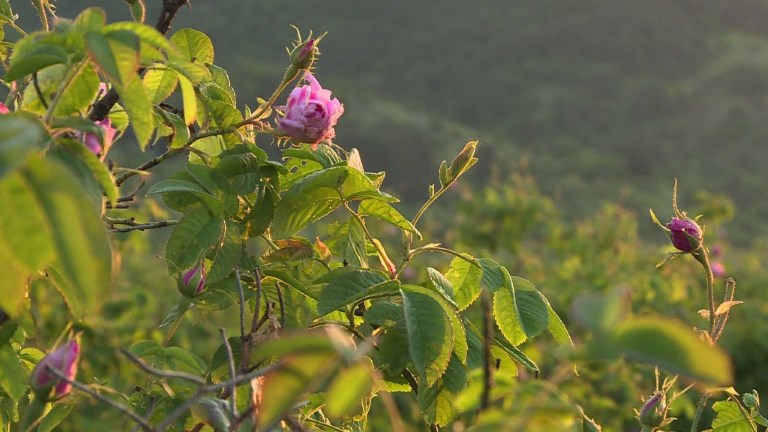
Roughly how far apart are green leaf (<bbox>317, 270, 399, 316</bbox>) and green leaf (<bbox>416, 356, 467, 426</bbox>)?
83 mm

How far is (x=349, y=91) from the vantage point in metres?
13.0

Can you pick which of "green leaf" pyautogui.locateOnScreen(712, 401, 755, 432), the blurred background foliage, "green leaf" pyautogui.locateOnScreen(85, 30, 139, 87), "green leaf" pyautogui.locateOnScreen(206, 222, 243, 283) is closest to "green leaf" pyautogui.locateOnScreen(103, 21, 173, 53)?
"green leaf" pyautogui.locateOnScreen(85, 30, 139, 87)

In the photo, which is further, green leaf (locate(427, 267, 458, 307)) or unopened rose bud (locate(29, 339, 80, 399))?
green leaf (locate(427, 267, 458, 307))

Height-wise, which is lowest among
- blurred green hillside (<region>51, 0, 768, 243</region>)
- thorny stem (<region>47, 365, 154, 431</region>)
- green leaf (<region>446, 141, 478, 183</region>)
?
blurred green hillside (<region>51, 0, 768, 243</region>)

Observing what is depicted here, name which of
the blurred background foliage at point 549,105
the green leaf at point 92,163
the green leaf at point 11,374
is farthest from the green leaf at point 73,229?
the blurred background foliage at point 549,105

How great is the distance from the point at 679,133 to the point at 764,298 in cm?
777

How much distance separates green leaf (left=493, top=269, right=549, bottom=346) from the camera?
0.82 metres

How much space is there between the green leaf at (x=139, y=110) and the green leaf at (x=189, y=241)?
19 cm

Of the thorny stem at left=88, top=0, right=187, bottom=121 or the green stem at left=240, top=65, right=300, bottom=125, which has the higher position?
the thorny stem at left=88, top=0, right=187, bottom=121

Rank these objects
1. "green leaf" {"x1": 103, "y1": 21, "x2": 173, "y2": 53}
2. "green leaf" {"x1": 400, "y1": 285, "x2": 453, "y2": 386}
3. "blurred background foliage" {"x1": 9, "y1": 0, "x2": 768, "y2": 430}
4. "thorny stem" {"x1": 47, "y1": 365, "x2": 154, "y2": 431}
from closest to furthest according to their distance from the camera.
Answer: "thorny stem" {"x1": 47, "y1": 365, "x2": 154, "y2": 431} < "green leaf" {"x1": 103, "y1": 21, "x2": 173, "y2": 53} < "green leaf" {"x1": 400, "y1": 285, "x2": 453, "y2": 386} < "blurred background foliage" {"x1": 9, "y1": 0, "x2": 768, "y2": 430}

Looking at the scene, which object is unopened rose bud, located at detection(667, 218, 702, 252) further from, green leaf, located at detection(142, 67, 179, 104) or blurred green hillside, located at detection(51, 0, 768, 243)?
blurred green hillside, located at detection(51, 0, 768, 243)

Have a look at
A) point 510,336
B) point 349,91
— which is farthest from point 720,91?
point 510,336

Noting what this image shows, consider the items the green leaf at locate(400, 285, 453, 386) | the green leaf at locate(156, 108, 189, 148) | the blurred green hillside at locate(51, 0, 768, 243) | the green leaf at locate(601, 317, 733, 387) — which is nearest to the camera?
the green leaf at locate(601, 317, 733, 387)

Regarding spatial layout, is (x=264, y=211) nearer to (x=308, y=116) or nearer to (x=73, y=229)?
(x=308, y=116)
